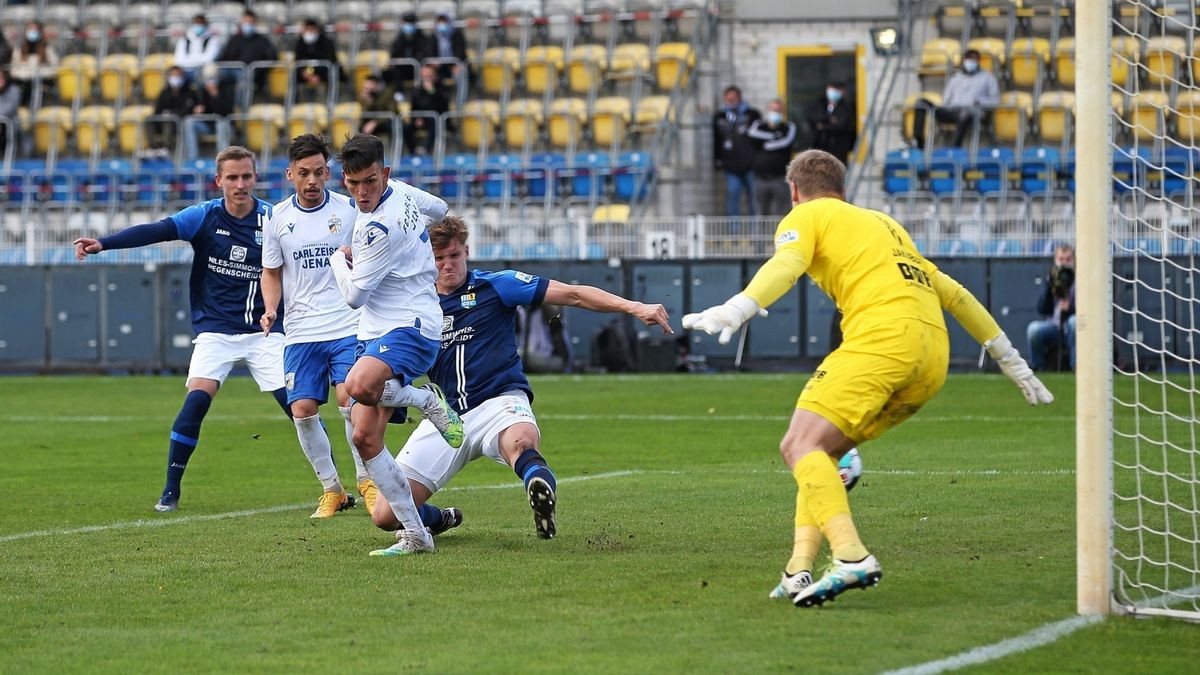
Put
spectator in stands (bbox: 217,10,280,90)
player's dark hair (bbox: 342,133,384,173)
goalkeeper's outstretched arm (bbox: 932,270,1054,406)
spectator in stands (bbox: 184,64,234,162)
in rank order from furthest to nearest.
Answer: spectator in stands (bbox: 217,10,280,90), spectator in stands (bbox: 184,64,234,162), player's dark hair (bbox: 342,133,384,173), goalkeeper's outstretched arm (bbox: 932,270,1054,406)

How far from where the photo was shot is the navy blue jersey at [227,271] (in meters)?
11.2

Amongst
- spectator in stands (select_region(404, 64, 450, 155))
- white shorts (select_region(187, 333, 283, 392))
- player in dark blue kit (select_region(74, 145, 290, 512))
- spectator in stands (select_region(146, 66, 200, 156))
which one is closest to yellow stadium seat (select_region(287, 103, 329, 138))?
spectator in stands (select_region(146, 66, 200, 156))

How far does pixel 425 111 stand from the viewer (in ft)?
93.4

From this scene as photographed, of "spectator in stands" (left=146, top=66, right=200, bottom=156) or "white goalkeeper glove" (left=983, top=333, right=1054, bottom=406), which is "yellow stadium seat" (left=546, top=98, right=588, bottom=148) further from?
"white goalkeeper glove" (left=983, top=333, right=1054, bottom=406)

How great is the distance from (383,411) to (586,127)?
20.8m

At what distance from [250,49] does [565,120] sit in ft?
18.9

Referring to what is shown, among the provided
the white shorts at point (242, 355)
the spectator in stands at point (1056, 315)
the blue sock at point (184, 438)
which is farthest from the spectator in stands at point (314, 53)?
the blue sock at point (184, 438)

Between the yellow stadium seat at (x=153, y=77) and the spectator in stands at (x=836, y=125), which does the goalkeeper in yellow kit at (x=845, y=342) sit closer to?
the spectator in stands at (x=836, y=125)

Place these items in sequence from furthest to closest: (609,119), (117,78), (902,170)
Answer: (117,78) → (609,119) → (902,170)

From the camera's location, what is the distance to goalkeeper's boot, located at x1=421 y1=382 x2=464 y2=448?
8555 millimetres

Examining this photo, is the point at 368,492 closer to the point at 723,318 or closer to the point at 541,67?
the point at 723,318

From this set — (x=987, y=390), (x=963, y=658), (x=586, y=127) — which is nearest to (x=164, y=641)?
(x=963, y=658)

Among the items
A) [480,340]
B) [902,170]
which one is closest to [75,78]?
[902,170]

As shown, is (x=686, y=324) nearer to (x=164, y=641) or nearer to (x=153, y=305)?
(x=164, y=641)
